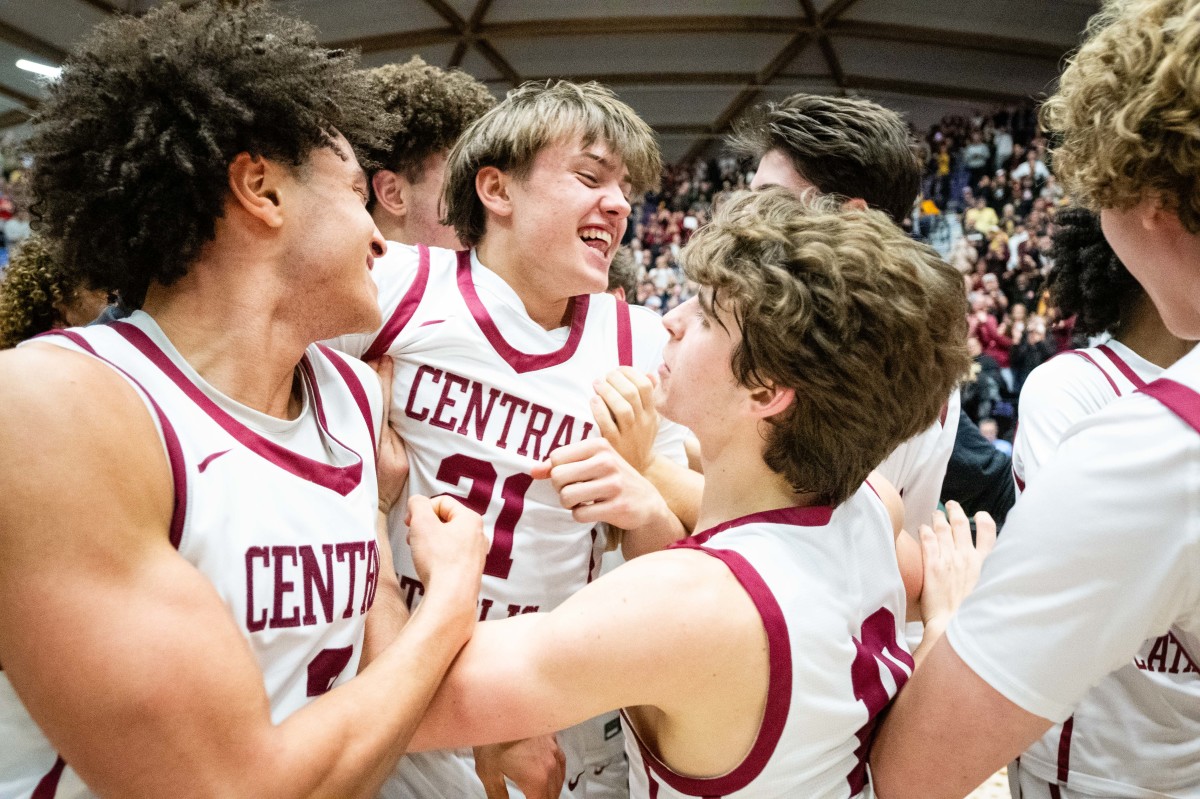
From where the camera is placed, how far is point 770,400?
1609mm

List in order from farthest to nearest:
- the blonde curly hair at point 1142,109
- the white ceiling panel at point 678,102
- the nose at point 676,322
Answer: the white ceiling panel at point 678,102, the nose at point 676,322, the blonde curly hair at point 1142,109

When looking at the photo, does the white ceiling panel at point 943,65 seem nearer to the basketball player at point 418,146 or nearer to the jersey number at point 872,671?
the basketball player at point 418,146

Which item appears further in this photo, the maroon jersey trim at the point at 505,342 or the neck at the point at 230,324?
the maroon jersey trim at the point at 505,342

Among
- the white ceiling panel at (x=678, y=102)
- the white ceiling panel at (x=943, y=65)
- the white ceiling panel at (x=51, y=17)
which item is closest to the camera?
the white ceiling panel at (x=51, y=17)

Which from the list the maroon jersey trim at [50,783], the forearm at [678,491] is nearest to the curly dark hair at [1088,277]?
the forearm at [678,491]

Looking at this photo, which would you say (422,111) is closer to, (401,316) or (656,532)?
(401,316)

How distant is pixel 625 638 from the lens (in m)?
1.33

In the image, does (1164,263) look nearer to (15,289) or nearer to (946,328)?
(946,328)

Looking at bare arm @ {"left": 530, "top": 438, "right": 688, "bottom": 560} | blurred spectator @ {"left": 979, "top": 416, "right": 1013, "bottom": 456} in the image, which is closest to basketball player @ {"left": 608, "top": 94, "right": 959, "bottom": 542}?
bare arm @ {"left": 530, "top": 438, "right": 688, "bottom": 560}

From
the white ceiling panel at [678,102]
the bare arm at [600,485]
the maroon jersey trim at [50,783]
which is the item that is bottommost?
the maroon jersey trim at [50,783]

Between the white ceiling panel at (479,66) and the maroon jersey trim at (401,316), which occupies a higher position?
the white ceiling panel at (479,66)

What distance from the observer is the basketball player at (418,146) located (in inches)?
122

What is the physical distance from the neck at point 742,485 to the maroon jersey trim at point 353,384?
0.69 meters

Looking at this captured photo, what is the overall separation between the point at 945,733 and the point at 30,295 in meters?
2.27
